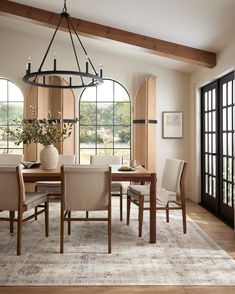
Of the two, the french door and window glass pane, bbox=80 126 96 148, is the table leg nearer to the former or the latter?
the french door

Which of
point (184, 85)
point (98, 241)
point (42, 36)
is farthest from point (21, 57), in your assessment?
point (98, 241)

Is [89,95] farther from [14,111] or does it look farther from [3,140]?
[3,140]

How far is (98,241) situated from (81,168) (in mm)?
931

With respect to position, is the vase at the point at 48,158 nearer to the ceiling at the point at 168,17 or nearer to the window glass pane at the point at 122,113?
the ceiling at the point at 168,17

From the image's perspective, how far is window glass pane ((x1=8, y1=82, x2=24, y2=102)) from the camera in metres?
6.07

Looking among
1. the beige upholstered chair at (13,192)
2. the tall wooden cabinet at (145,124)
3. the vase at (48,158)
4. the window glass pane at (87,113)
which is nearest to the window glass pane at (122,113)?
the tall wooden cabinet at (145,124)

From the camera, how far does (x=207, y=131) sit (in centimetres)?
539

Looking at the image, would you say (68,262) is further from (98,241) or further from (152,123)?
(152,123)

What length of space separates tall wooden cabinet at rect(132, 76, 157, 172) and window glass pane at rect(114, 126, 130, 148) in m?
0.24

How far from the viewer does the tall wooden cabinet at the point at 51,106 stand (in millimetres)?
5844

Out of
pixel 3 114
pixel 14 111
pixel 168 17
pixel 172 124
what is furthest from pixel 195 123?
pixel 3 114

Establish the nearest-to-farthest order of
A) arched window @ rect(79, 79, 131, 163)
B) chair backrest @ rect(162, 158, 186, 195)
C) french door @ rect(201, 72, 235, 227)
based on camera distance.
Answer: chair backrest @ rect(162, 158, 186, 195)
french door @ rect(201, 72, 235, 227)
arched window @ rect(79, 79, 131, 163)

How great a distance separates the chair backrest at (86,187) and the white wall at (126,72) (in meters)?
3.07

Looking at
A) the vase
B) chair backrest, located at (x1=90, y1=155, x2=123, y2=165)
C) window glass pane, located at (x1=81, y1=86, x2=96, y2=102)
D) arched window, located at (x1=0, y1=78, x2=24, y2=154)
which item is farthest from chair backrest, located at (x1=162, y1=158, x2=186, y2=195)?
arched window, located at (x1=0, y1=78, x2=24, y2=154)
